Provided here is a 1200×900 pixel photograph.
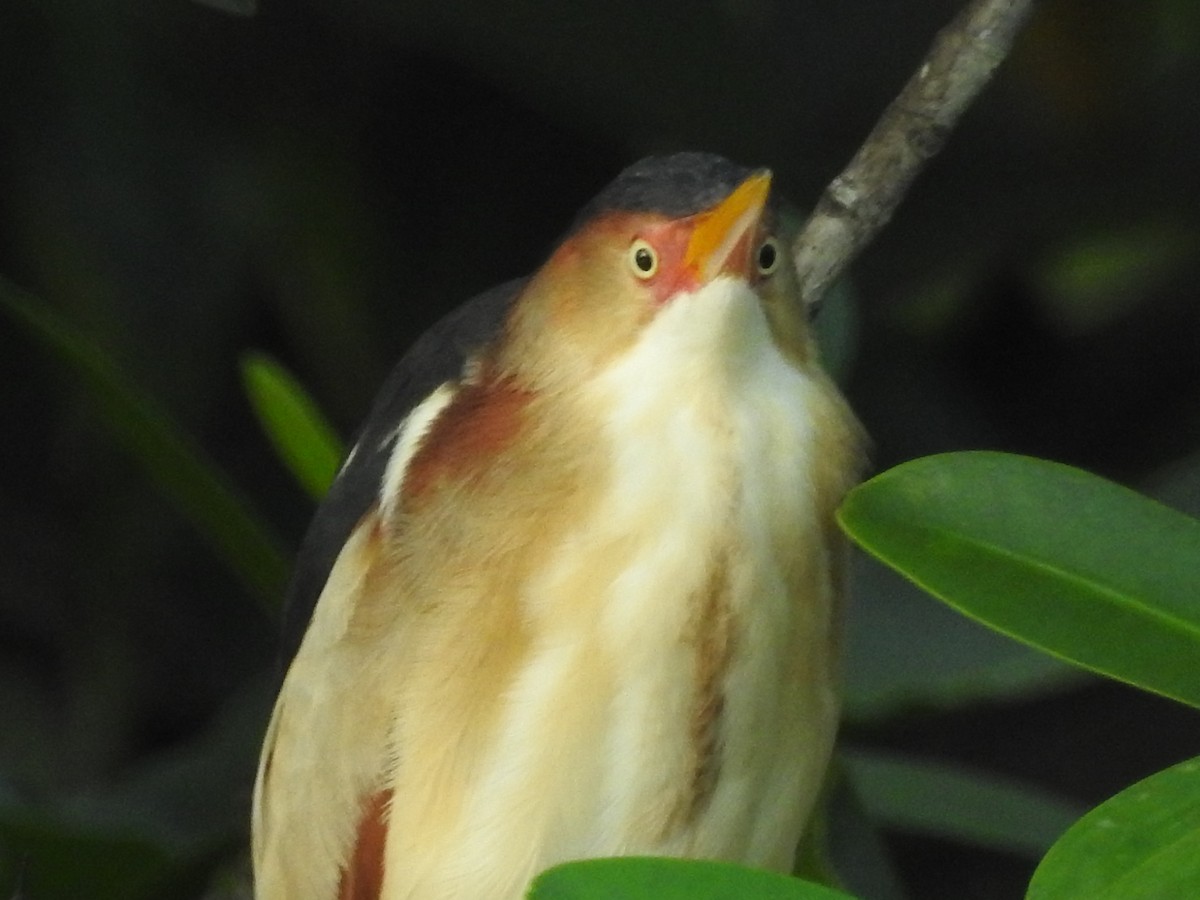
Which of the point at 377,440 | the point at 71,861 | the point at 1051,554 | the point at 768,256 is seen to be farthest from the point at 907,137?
the point at 71,861

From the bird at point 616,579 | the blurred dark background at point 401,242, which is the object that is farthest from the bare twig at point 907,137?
the blurred dark background at point 401,242

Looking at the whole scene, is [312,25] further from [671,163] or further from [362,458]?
[671,163]

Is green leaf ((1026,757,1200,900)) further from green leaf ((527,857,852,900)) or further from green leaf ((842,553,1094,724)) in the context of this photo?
green leaf ((842,553,1094,724))

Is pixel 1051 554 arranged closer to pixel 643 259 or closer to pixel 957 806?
pixel 643 259

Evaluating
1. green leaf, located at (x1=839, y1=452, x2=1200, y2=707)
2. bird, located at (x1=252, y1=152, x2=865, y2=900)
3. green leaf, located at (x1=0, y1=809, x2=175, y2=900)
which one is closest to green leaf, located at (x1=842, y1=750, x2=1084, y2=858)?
bird, located at (x1=252, y1=152, x2=865, y2=900)

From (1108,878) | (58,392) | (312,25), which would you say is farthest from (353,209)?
(1108,878)

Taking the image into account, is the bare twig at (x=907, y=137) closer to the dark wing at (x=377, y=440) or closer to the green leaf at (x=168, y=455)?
the dark wing at (x=377, y=440)

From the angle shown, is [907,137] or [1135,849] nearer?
[1135,849]
